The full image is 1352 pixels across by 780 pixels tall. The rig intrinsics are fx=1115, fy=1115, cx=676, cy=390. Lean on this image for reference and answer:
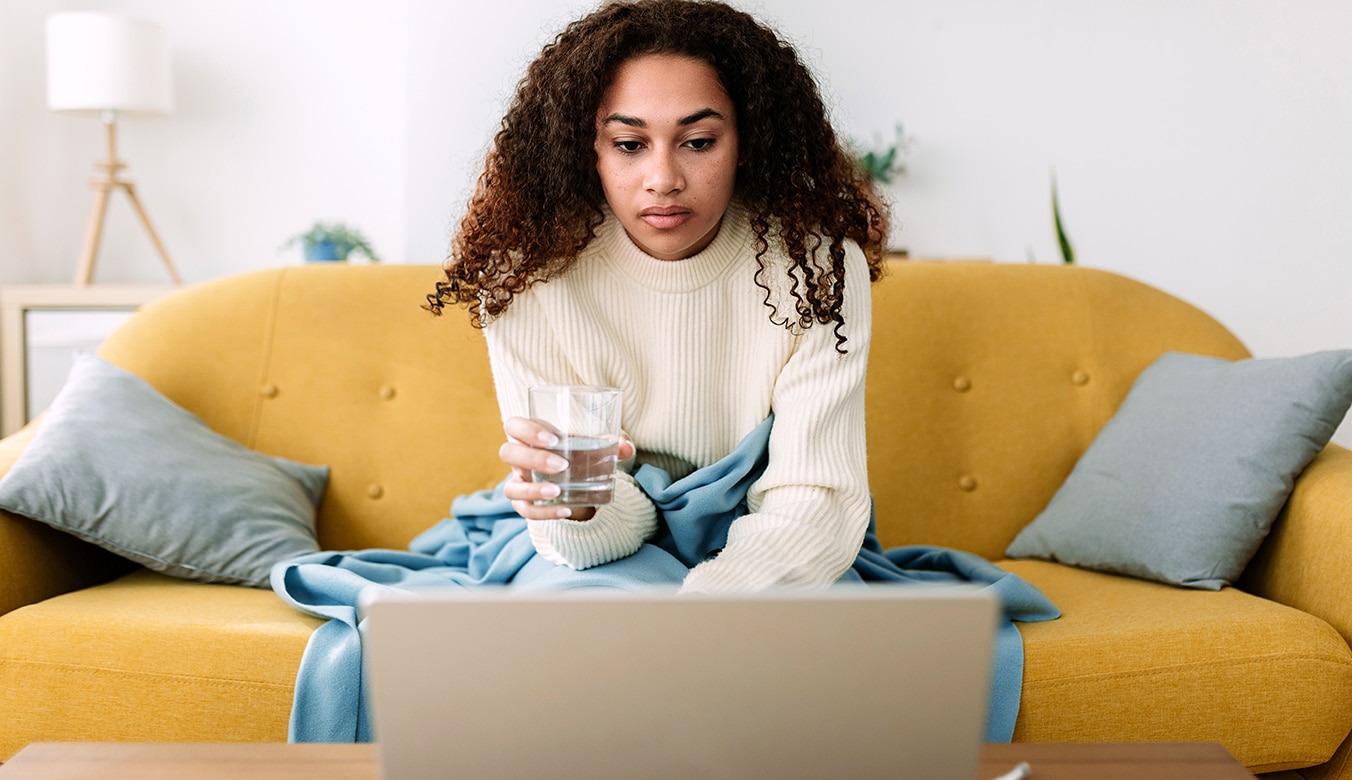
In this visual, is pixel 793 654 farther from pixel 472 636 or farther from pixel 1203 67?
pixel 1203 67

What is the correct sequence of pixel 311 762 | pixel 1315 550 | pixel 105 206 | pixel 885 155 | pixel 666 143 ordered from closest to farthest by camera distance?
pixel 311 762, pixel 666 143, pixel 1315 550, pixel 105 206, pixel 885 155

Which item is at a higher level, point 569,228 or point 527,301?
point 569,228

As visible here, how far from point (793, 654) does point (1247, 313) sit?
130 inches

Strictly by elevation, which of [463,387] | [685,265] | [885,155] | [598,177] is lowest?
[463,387]

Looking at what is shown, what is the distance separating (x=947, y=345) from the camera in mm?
2055

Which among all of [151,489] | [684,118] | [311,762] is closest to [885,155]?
[684,118]

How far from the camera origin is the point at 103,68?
3281mm

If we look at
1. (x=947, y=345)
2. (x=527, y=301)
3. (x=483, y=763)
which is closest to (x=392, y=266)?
(x=527, y=301)

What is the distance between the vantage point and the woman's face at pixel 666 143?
1.41m

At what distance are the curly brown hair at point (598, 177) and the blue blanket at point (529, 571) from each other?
0.28m

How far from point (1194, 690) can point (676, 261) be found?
896 mm

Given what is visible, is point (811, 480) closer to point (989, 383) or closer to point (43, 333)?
point (989, 383)

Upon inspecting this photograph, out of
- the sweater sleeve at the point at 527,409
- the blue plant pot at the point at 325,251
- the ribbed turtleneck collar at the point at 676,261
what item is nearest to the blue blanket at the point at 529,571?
the sweater sleeve at the point at 527,409

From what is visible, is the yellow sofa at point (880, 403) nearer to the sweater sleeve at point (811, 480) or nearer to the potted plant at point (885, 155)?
the sweater sleeve at point (811, 480)
